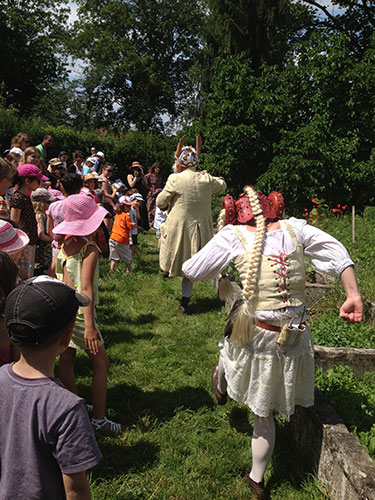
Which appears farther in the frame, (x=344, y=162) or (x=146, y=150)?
(x=146, y=150)

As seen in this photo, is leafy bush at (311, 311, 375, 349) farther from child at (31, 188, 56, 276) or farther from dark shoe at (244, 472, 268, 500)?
child at (31, 188, 56, 276)

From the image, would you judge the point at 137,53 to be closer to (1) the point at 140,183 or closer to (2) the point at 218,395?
(1) the point at 140,183

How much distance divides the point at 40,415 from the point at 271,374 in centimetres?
149

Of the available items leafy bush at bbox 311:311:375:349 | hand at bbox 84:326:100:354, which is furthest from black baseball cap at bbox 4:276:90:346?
leafy bush at bbox 311:311:375:349

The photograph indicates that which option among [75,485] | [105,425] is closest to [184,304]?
[105,425]

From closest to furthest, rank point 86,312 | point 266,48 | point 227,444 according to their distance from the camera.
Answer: point 86,312 < point 227,444 < point 266,48

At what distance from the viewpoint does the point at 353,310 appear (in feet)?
8.06

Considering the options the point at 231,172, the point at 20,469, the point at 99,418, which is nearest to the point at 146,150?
the point at 231,172

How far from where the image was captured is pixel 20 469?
4.87ft

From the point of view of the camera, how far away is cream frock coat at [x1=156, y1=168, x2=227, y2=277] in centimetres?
567

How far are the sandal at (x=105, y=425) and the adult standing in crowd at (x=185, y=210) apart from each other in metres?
2.70

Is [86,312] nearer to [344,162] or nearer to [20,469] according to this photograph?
[20,469]

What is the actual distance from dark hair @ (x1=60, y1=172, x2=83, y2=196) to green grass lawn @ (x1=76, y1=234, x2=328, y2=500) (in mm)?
1691

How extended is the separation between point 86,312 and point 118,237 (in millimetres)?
4330
